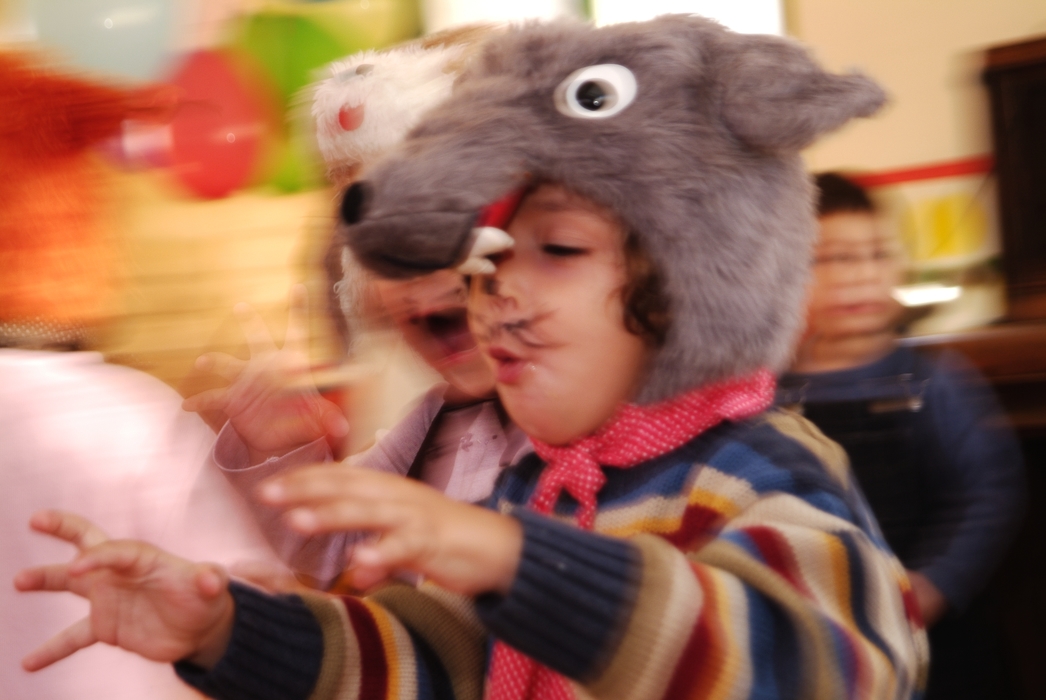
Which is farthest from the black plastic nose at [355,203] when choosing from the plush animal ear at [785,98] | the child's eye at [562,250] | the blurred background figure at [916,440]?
the blurred background figure at [916,440]

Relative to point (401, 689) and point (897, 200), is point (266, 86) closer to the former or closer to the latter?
point (401, 689)

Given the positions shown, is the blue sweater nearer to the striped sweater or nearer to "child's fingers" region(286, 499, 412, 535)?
the striped sweater

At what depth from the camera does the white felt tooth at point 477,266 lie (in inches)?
19.8

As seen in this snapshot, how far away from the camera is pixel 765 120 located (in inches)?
19.3

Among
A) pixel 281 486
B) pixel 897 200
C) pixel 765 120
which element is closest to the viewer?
pixel 281 486

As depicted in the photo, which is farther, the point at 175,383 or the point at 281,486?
the point at 175,383

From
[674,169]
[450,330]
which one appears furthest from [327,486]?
[450,330]

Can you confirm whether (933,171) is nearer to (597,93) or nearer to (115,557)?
(597,93)

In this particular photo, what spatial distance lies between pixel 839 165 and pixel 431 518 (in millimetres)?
1237

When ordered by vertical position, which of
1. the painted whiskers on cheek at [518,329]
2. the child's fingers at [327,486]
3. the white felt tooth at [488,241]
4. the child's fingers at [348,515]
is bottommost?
the child's fingers at [348,515]

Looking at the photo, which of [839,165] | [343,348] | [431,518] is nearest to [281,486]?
[431,518]

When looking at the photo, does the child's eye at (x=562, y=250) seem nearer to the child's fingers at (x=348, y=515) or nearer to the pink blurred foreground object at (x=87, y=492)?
the child's fingers at (x=348, y=515)

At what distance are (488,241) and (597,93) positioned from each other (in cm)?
11

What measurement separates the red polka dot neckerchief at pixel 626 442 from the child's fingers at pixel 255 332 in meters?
0.42
